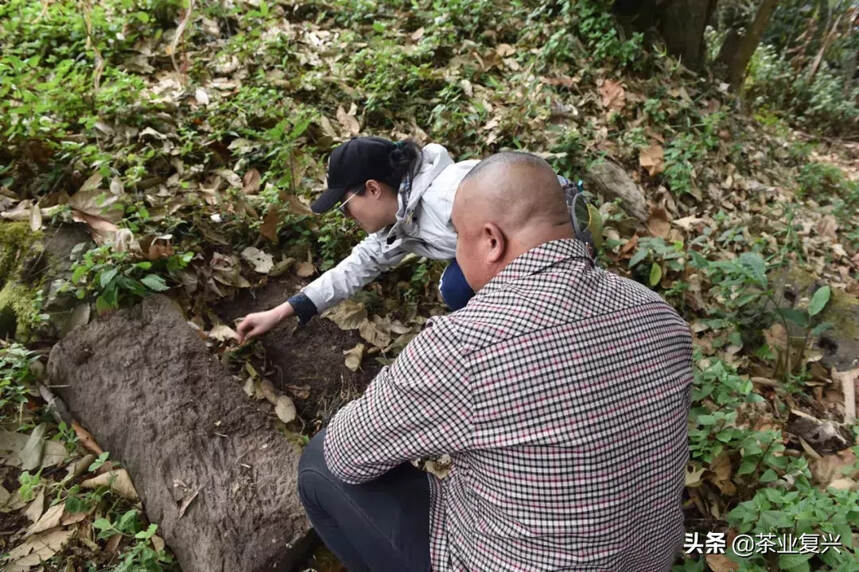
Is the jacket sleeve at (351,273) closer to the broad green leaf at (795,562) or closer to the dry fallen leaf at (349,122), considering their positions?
the dry fallen leaf at (349,122)

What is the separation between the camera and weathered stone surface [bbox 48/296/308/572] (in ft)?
6.82

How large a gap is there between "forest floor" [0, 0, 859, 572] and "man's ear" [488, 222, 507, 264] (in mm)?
1429

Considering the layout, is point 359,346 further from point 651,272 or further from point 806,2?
point 806,2

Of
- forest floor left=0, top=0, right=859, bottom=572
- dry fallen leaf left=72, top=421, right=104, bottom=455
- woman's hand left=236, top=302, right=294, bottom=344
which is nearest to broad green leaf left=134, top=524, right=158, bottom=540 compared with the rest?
forest floor left=0, top=0, right=859, bottom=572

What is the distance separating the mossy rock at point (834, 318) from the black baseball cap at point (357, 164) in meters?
2.39

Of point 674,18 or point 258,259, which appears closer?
point 258,259

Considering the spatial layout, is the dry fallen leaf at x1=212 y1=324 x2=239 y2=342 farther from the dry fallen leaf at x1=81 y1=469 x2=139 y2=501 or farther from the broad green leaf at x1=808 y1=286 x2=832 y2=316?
the broad green leaf at x1=808 y1=286 x2=832 y2=316

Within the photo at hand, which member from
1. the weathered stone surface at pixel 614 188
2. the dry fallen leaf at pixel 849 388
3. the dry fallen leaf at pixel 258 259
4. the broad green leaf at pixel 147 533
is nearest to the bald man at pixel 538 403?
the broad green leaf at pixel 147 533

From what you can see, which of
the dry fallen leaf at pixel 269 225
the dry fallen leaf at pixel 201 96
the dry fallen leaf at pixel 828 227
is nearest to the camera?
the dry fallen leaf at pixel 269 225

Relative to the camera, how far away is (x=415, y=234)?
8.40 feet

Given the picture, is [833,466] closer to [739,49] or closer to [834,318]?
[834,318]

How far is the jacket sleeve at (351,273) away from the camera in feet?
8.71

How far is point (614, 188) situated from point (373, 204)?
2.12 metres

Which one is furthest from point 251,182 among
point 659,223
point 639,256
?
point 659,223
